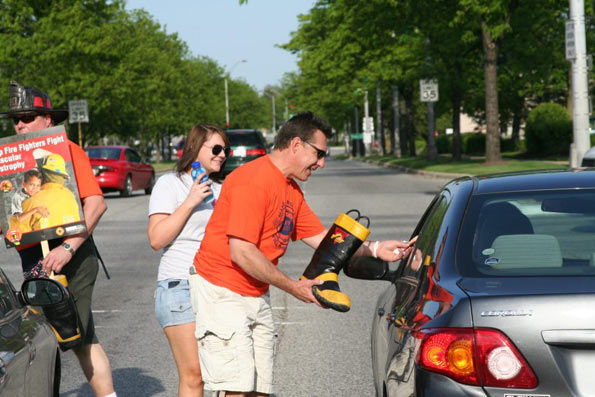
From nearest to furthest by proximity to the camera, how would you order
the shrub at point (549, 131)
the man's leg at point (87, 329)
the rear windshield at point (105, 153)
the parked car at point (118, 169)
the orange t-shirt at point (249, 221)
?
the orange t-shirt at point (249, 221) < the man's leg at point (87, 329) < the parked car at point (118, 169) < the rear windshield at point (105, 153) < the shrub at point (549, 131)

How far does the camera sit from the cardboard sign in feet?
15.5

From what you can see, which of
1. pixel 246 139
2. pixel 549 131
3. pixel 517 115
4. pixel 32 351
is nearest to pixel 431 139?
pixel 549 131

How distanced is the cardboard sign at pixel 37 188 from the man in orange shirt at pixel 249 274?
87 centimetres

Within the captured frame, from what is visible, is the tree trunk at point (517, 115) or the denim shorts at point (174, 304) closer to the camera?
the denim shorts at point (174, 304)

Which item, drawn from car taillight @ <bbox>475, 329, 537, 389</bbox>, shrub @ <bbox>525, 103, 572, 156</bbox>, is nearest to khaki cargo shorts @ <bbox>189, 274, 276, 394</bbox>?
car taillight @ <bbox>475, 329, 537, 389</bbox>

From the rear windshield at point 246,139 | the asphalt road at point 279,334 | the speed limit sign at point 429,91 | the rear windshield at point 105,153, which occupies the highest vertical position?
the speed limit sign at point 429,91

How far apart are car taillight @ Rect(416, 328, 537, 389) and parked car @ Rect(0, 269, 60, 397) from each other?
1386mm

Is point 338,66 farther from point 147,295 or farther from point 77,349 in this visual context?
point 77,349

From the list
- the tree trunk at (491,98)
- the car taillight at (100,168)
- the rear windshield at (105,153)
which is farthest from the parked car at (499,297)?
the tree trunk at (491,98)

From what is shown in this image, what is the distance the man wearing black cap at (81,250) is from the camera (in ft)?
15.8

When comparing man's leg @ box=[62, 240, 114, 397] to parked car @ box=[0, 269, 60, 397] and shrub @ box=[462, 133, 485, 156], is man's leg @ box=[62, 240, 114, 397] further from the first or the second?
shrub @ box=[462, 133, 485, 156]

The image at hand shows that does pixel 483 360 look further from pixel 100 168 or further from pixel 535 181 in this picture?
pixel 100 168

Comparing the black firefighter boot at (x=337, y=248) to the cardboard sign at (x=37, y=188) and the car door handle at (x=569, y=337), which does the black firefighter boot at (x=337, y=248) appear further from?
the cardboard sign at (x=37, y=188)

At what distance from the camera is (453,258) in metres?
3.59
